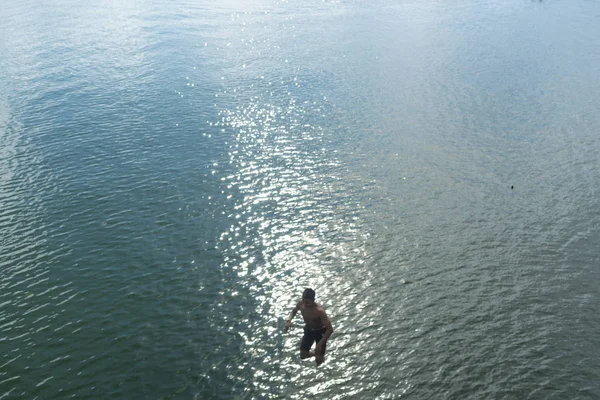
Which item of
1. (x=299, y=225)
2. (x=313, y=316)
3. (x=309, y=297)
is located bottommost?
(x=299, y=225)

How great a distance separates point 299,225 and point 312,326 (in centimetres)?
1227

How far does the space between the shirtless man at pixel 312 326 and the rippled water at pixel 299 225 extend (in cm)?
90

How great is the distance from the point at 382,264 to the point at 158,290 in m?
11.7

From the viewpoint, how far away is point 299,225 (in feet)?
106

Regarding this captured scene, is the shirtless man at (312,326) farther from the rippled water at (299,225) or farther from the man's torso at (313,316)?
the rippled water at (299,225)

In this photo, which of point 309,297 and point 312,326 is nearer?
point 309,297

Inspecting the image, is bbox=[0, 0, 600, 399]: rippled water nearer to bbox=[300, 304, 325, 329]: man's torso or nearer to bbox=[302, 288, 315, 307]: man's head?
bbox=[300, 304, 325, 329]: man's torso

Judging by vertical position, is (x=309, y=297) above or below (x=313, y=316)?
above

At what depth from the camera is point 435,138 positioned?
44250 millimetres

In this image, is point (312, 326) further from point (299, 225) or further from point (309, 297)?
point (299, 225)

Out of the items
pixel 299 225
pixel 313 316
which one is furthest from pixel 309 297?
pixel 299 225

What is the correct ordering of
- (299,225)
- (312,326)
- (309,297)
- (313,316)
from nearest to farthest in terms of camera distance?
(309,297)
(313,316)
(312,326)
(299,225)

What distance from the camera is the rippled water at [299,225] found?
21.5 meters

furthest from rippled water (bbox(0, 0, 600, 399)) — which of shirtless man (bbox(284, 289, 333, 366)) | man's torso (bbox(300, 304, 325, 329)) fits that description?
man's torso (bbox(300, 304, 325, 329))
